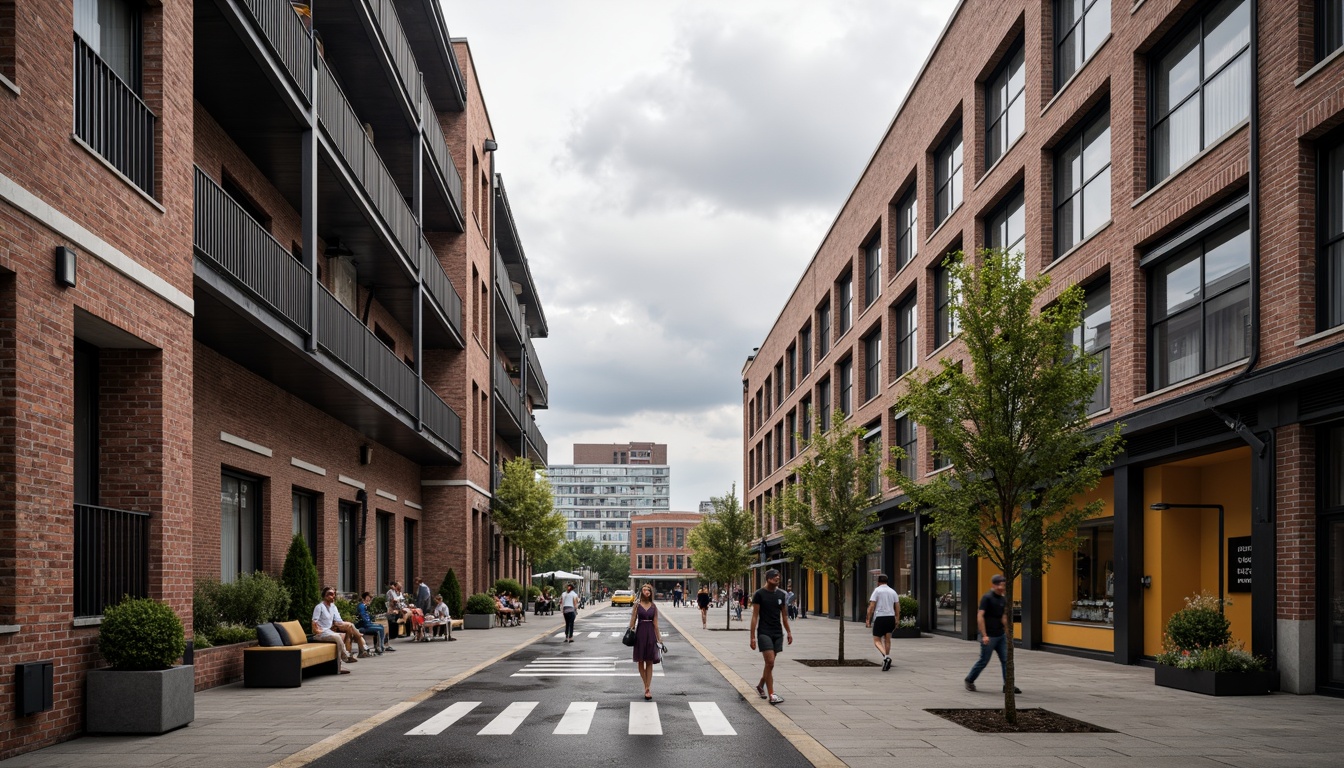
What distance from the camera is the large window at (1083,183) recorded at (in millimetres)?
21172

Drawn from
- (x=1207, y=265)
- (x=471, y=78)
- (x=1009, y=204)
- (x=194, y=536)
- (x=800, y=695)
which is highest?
(x=471, y=78)

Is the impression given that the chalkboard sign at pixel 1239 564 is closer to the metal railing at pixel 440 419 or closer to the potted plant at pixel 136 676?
the potted plant at pixel 136 676

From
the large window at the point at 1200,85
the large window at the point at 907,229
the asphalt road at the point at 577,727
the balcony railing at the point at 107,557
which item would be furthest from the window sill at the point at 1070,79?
the balcony railing at the point at 107,557

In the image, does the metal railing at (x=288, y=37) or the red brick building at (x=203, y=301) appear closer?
the red brick building at (x=203, y=301)

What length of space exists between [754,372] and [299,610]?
5205cm

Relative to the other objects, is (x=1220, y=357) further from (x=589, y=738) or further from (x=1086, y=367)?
(x=589, y=738)

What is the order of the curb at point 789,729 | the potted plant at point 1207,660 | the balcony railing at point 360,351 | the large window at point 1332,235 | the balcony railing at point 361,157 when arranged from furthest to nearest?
1. the balcony railing at point 360,351
2. the balcony railing at point 361,157
3. the potted plant at point 1207,660
4. the large window at point 1332,235
5. the curb at point 789,729

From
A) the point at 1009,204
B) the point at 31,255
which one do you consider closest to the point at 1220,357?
the point at 1009,204

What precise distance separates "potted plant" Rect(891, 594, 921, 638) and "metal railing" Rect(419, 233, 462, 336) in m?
14.5

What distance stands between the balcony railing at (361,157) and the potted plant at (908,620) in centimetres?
1550

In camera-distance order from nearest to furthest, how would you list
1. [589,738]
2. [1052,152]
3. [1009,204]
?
1. [589,738]
2. [1052,152]
3. [1009,204]

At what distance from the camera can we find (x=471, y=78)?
35219 mm

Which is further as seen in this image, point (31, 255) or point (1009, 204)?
point (1009, 204)

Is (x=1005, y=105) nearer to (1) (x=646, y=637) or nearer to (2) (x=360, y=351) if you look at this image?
(2) (x=360, y=351)
